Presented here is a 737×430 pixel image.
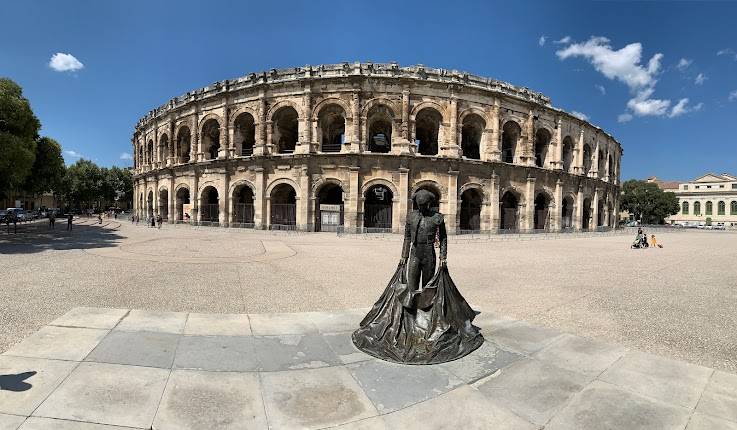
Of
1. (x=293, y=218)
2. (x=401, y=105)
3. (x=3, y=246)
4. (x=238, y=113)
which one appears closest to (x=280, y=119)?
(x=238, y=113)

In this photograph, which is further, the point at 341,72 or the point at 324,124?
the point at 324,124

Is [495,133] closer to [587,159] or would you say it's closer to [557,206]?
[557,206]

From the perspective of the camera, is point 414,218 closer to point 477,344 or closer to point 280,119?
point 477,344

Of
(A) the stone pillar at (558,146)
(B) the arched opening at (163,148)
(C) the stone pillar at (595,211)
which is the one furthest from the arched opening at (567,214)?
(B) the arched opening at (163,148)

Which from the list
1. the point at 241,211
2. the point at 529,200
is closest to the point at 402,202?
the point at 529,200

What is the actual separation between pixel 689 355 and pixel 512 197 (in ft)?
85.9

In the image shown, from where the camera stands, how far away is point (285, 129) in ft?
91.8

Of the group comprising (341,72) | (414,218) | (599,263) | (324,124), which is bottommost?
(599,263)

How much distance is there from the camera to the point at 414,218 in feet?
15.3

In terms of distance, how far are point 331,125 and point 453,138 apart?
953 centimetres

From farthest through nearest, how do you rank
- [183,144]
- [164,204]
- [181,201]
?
[164,204]
[183,144]
[181,201]

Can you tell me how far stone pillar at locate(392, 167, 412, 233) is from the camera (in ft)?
75.7

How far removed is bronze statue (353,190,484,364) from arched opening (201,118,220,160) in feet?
87.7

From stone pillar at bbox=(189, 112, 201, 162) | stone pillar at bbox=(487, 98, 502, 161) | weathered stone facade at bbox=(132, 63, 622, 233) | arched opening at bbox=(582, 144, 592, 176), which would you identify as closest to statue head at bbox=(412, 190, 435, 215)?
weathered stone facade at bbox=(132, 63, 622, 233)
